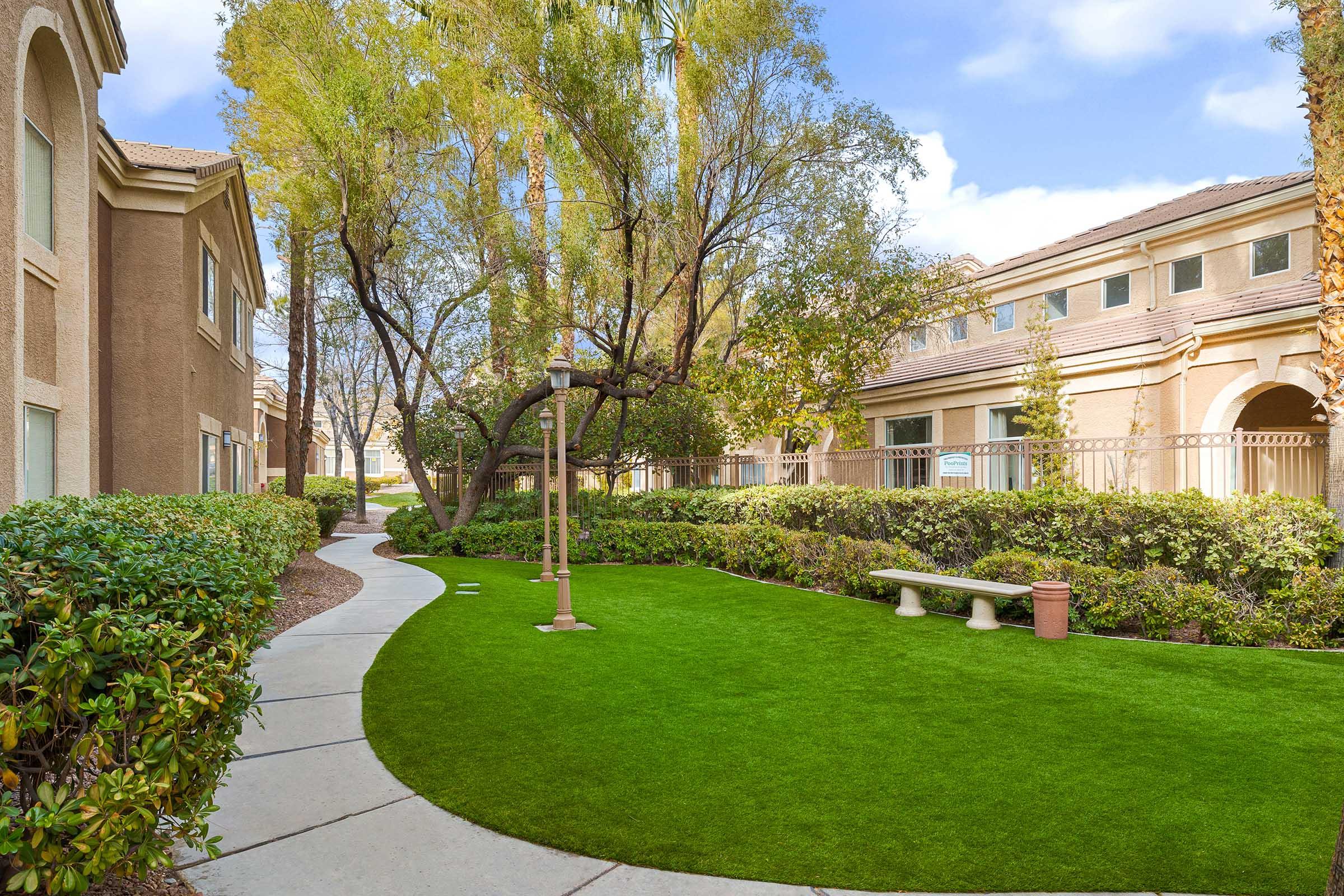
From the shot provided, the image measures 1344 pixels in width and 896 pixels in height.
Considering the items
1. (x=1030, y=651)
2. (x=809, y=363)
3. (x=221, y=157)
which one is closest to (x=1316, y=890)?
(x=1030, y=651)

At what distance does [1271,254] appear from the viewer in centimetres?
1465

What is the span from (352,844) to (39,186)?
8.32 metres

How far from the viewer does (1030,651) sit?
8.05 meters

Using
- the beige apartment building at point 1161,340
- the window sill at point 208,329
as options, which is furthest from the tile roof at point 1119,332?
the window sill at point 208,329

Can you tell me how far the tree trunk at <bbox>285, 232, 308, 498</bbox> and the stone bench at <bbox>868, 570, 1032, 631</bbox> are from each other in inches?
615

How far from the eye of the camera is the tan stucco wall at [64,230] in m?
7.16

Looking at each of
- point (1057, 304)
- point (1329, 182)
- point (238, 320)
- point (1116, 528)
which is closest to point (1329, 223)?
point (1329, 182)

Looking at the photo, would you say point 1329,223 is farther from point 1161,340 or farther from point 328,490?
point 328,490

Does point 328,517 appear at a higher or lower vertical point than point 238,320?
lower

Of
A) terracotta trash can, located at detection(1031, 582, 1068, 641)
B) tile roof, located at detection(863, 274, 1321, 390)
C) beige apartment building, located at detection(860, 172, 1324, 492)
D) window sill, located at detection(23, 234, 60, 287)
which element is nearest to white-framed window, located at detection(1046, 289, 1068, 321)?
beige apartment building, located at detection(860, 172, 1324, 492)

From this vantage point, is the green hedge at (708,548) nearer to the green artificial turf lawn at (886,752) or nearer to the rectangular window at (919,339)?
the green artificial turf lawn at (886,752)

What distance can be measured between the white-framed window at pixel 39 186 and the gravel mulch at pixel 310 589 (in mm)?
4630

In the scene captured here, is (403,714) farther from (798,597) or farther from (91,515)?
(798,597)

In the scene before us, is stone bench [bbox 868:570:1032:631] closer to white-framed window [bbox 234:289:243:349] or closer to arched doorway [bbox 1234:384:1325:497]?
arched doorway [bbox 1234:384:1325:497]
